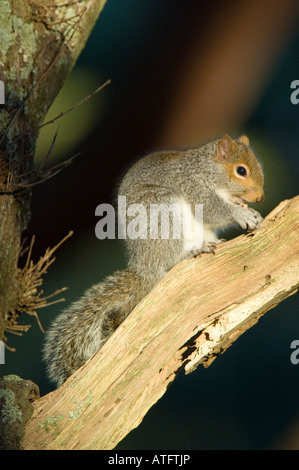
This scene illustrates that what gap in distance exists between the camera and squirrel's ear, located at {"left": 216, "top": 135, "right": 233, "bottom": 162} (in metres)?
1.99

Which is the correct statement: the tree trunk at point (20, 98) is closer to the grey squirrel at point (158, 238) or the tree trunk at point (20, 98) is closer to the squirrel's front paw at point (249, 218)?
the grey squirrel at point (158, 238)

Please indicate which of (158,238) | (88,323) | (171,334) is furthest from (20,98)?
(171,334)

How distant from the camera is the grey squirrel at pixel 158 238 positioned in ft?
6.11

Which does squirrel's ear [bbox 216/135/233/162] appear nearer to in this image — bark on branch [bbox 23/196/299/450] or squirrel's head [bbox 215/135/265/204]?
squirrel's head [bbox 215/135/265/204]

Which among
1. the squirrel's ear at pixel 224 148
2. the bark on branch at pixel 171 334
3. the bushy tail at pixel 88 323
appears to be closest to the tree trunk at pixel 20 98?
the bushy tail at pixel 88 323

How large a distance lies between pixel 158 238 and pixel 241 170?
0.46m

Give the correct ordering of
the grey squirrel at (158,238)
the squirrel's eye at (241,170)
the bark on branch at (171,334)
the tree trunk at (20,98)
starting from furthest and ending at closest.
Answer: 1. the squirrel's eye at (241,170)
2. the grey squirrel at (158,238)
3. the tree trunk at (20,98)
4. the bark on branch at (171,334)

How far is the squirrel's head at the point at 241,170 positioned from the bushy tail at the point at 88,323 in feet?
1.80

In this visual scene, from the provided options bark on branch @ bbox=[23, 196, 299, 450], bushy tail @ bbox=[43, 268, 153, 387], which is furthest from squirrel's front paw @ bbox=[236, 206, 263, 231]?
bushy tail @ bbox=[43, 268, 153, 387]

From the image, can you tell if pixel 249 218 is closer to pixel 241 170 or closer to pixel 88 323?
pixel 241 170

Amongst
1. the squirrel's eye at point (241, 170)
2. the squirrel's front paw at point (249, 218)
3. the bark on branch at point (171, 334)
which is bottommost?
the bark on branch at point (171, 334)

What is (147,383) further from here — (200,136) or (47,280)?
(200,136)

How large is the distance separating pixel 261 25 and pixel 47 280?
1.87 metres

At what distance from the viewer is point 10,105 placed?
1775 millimetres
